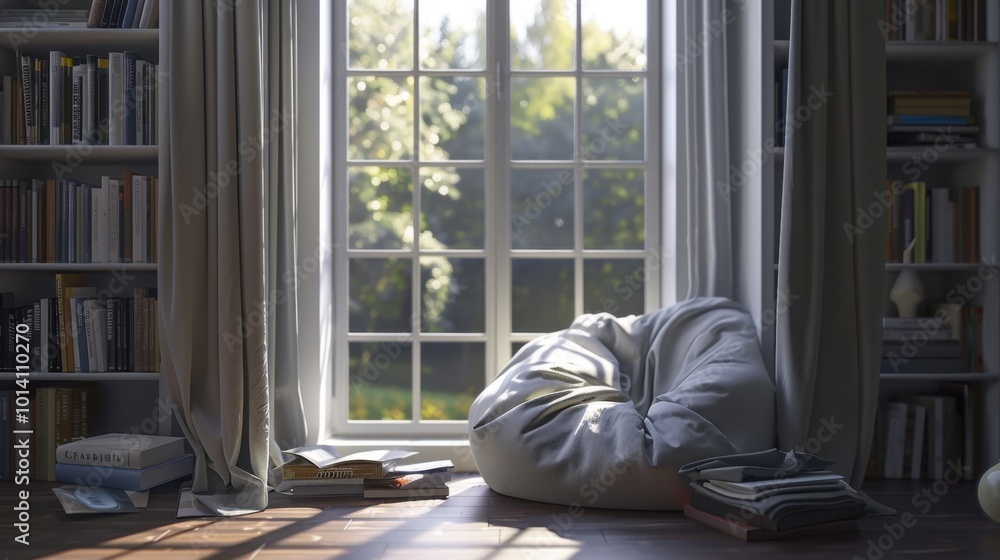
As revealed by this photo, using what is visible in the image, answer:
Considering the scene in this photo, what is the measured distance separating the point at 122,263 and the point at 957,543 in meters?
2.79

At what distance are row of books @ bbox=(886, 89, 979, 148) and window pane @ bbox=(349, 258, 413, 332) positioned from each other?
197 cm

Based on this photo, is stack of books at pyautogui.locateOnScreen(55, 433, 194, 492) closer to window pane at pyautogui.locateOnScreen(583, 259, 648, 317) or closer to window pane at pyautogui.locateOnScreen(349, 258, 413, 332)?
window pane at pyautogui.locateOnScreen(349, 258, 413, 332)

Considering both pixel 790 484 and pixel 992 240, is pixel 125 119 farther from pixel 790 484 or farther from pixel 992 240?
pixel 992 240

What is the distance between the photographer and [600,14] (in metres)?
3.43

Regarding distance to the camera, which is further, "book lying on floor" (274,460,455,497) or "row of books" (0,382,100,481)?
"row of books" (0,382,100,481)

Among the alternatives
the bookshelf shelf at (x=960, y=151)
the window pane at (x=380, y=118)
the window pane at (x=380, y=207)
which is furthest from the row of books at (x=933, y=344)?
the window pane at (x=380, y=118)

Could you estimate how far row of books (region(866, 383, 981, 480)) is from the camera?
2.99 m

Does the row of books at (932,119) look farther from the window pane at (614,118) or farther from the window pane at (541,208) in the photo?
the window pane at (541,208)

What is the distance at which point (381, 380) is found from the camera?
135 inches

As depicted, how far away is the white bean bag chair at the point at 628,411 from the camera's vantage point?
2455mm

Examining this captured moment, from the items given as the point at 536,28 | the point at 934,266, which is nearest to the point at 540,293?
the point at 536,28

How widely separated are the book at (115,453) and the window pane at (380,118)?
140cm

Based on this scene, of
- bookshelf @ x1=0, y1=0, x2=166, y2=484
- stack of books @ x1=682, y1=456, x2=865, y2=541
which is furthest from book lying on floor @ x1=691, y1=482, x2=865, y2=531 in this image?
bookshelf @ x1=0, y1=0, x2=166, y2=484

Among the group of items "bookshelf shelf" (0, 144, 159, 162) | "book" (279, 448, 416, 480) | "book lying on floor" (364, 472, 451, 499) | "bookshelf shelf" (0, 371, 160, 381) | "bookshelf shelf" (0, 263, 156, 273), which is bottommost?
"book lying on floor" (364, 472, 451, 499)
